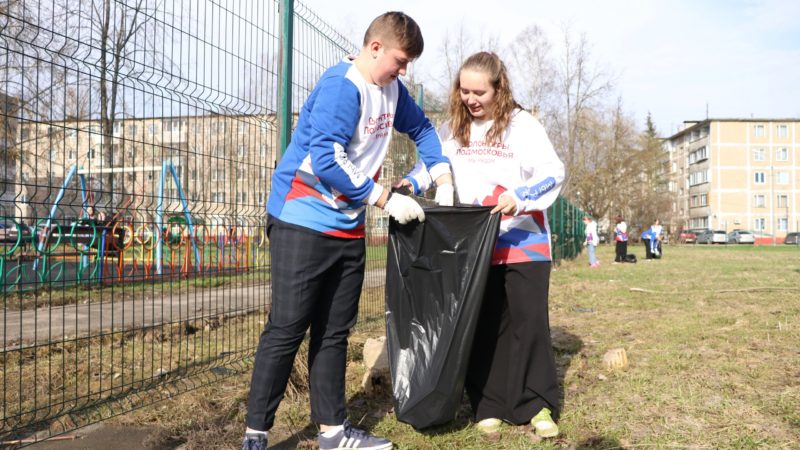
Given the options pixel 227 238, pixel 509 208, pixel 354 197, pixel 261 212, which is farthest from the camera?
pixel 227 238

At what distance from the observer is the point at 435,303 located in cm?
268

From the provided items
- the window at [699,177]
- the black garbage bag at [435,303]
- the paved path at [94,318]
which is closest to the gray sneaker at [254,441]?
the black garbage bag at [435,303]

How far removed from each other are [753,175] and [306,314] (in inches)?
2920

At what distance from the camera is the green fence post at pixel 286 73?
154 inches

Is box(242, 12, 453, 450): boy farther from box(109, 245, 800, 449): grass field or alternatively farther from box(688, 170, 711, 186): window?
box(688, 170, 711, 186): window

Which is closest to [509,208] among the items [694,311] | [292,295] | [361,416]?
[292,295]

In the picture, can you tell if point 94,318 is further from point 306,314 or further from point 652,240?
point 652,240

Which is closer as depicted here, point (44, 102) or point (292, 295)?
point (292, 295)

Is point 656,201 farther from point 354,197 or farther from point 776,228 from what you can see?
point 354,197

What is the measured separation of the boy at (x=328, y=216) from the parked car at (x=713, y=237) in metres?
56.8

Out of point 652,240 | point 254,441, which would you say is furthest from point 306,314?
point 652,240

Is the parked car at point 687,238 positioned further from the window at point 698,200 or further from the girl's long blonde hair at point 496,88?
the girl's long blonde hair at point 496,88

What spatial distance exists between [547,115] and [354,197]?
2750cm

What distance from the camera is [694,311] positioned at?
21.7 feet
